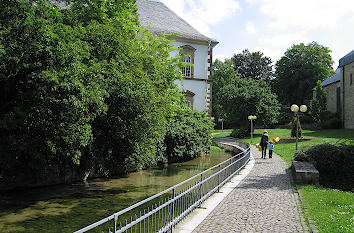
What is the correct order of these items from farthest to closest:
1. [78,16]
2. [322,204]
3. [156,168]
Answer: [156,168] < [78,16] < [322,204]

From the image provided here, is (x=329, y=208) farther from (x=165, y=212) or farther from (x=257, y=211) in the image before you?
(x=165, y=212)

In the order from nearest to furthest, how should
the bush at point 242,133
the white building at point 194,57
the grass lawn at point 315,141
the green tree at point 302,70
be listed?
the grass lawn at point 315,141, the white building at point 194,57, the bush at point 242,133, the green tree at point 302,70

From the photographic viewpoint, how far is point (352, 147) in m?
14.0

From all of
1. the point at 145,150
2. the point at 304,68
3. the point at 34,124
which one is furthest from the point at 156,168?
the point at 304,68

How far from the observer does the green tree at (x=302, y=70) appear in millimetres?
61625

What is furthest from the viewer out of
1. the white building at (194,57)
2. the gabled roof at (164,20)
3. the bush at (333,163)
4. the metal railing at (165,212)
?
the white building at (194,57)

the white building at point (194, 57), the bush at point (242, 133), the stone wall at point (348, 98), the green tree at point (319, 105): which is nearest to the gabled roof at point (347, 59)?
the stone wall at point (348, 98)

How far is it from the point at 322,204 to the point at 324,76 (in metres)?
58.8

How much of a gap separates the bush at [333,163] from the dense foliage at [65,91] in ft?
23.1

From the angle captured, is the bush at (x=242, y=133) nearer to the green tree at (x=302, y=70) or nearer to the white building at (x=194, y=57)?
the white building at (x=194, y=57)

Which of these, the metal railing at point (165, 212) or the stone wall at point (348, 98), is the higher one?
the stone wall at point (348, 98)

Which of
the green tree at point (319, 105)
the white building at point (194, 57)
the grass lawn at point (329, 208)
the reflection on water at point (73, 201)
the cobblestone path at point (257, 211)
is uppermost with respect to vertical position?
the white building at point (194, 57)

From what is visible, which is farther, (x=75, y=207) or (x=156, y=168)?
(x=156, y=168)

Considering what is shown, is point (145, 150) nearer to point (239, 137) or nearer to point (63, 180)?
point (63, 180)
